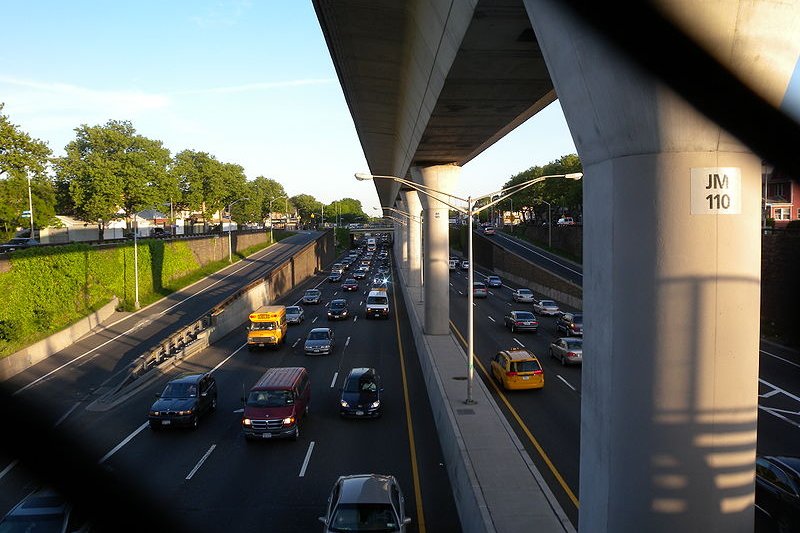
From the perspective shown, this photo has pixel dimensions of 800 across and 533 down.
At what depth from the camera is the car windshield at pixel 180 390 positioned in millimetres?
20672

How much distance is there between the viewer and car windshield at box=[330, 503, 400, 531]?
37.2 ft

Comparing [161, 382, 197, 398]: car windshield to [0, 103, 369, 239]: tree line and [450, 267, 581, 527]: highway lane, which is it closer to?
[450, 267, 581, 527]: highway lane

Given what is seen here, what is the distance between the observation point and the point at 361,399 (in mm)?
20688

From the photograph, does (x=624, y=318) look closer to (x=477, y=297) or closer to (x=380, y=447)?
(x=380, y=447)

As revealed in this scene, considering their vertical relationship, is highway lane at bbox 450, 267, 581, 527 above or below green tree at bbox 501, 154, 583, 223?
below

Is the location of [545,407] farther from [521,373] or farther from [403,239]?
[403,239]

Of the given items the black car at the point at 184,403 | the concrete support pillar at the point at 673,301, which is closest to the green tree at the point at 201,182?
the black car at the point at 184,403

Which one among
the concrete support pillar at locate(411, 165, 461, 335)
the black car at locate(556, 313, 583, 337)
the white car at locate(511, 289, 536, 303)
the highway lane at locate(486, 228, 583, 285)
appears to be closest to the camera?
the concrete support pillar at locate(411, 165, 461, 335)

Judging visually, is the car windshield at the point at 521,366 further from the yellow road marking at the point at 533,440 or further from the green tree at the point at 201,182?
the green tree at the point at 201,182

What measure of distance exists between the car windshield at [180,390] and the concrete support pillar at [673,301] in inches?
687

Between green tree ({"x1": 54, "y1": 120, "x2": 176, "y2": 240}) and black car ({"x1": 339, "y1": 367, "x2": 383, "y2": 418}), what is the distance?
45911mm

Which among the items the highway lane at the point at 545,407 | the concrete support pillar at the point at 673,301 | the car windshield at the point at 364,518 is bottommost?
the highway lane at the point at 545,407

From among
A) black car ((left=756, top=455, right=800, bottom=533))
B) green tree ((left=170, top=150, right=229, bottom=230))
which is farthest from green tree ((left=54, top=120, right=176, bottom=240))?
black car ((left=756, top=455, right=800, bottom=533))

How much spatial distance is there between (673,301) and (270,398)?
15842 millimetres
